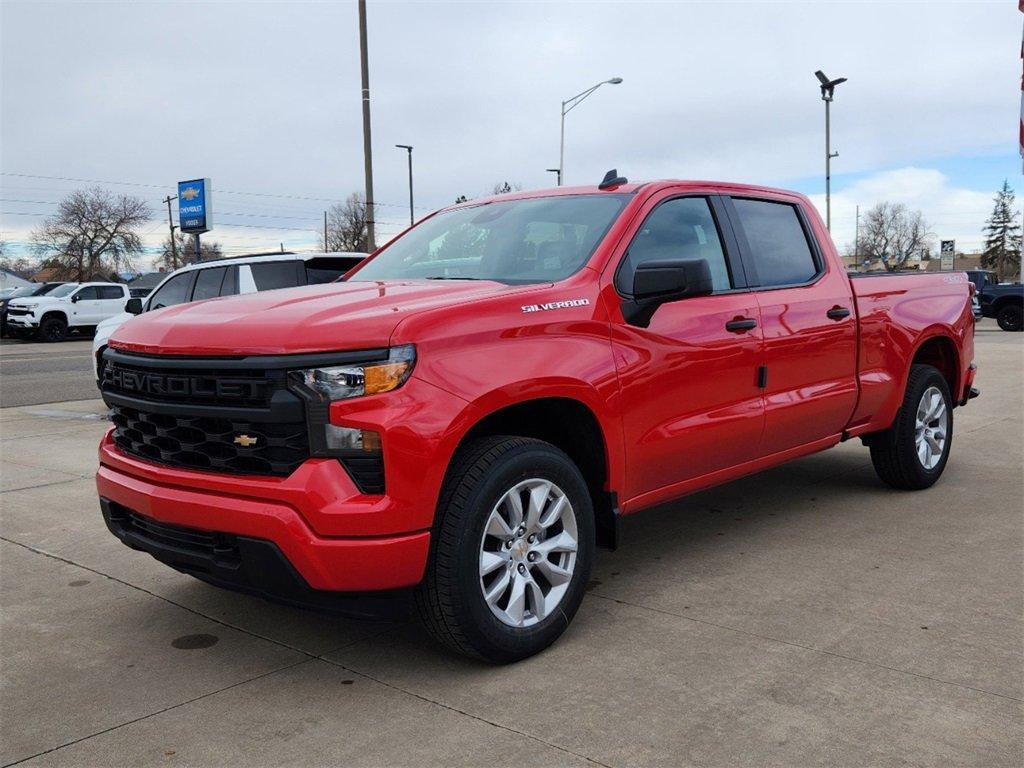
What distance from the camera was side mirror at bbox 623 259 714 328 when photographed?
3.86 meters

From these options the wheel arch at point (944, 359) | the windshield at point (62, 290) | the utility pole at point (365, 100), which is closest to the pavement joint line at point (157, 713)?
the wheel arch at point (944, 359)

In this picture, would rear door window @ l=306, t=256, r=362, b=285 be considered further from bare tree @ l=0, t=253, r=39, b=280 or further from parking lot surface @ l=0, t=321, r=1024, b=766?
bare tree @ l=0, t=253, r=39, b=280

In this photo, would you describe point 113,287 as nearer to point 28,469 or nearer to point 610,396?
point 28,469

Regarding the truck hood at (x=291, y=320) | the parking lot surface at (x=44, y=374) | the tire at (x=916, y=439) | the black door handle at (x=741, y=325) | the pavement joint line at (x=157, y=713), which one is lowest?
the pavement joint line at (x=157, y=713)

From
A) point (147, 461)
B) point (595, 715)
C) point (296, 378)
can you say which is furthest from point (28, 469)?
point (595, 715)

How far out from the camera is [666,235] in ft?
14.4

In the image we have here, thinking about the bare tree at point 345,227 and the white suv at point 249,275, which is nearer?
the white suv at point 249,275

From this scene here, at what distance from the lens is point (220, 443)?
3.30 metres

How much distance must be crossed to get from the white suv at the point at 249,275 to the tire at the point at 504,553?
6624 mm

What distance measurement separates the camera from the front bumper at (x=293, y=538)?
10.1 ft

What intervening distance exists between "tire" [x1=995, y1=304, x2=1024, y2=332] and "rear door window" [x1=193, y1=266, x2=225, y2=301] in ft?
74.7

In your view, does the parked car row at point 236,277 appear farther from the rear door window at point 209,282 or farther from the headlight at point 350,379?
the headlight at point 350,379

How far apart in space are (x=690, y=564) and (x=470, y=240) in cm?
190

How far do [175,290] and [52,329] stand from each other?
19.4 meters
